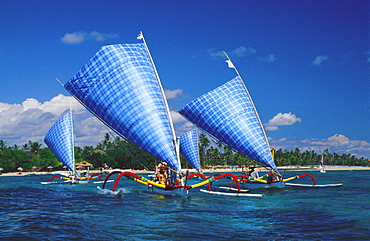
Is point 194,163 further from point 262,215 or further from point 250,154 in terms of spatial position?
point 262,215

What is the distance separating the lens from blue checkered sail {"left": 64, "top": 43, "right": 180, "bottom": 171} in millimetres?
24219

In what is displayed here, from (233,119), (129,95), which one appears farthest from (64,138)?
(129,95)

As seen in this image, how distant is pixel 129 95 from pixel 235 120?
12.4 metres

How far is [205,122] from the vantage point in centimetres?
3603

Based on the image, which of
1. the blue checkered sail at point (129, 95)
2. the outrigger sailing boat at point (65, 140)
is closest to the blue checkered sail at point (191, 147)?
the outrigger sailing boat at point (65, 140)

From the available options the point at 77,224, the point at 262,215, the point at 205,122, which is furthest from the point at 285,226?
the point at 205,122

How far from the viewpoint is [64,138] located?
155 feet

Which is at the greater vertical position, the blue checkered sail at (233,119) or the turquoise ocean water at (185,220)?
the blue checkered sail at (233,119)

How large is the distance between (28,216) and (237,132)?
67.7 feet

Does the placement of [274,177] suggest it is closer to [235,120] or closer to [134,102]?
[235,120]

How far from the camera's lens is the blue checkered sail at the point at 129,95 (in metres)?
24.2

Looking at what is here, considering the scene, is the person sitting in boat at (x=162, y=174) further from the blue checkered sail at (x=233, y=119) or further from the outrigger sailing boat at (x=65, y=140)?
the outrigger sailing boat at (x=65, y=140)

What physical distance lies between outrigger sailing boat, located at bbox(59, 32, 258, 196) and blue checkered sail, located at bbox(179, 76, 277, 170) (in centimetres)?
856

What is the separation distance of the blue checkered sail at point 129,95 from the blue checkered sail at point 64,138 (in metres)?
21.4
